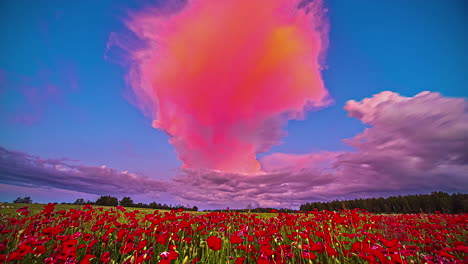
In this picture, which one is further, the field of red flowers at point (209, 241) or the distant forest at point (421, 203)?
the distant forest at point (421, 203)

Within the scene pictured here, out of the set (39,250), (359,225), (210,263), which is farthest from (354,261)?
(39,250)

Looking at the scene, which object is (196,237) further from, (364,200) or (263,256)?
(364,200)

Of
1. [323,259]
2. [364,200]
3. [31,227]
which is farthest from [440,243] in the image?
[364,200]

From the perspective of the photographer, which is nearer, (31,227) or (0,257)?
(0,257)

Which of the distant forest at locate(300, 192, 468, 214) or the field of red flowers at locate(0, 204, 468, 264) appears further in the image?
the distant forest at locate(300, 192, 468, 214)

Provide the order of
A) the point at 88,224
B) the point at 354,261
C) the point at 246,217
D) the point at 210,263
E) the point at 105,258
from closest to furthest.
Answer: the point at 105,258, the point at 210,263, the point at 354,261, the point at 88,224, the point at 246,217

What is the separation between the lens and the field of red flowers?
443 centimetres

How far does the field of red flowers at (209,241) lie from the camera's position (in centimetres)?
443

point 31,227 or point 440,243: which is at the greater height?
point 31,227

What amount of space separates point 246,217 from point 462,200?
60748mm

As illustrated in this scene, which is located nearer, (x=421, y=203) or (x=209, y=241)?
(x=209, y=241)

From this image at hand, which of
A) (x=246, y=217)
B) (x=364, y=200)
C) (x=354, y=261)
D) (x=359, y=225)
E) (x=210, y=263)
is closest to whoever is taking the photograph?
(x=210, y=263)

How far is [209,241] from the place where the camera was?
411cm

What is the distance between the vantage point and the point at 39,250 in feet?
14.6
